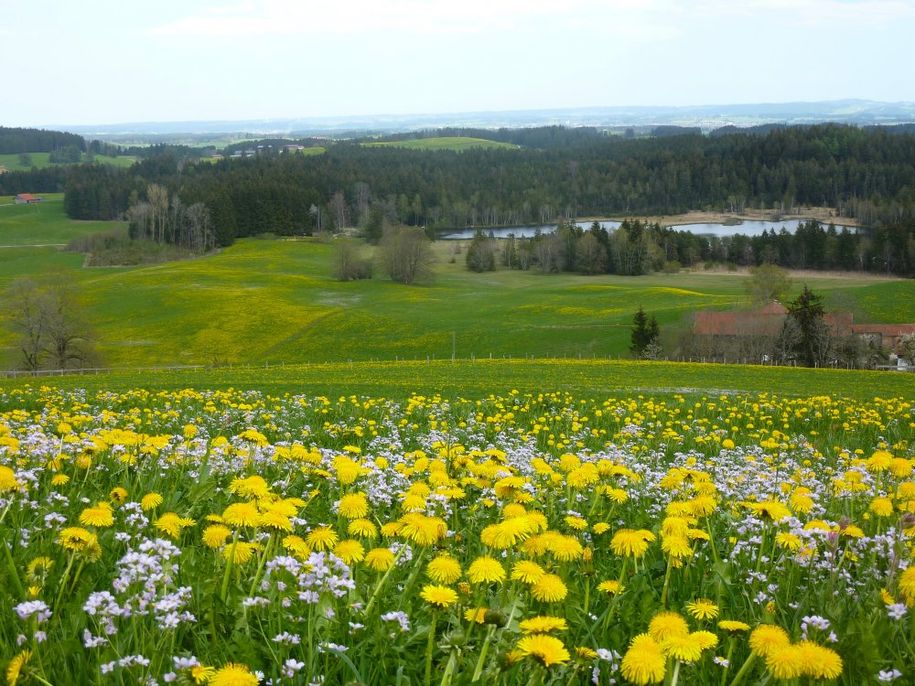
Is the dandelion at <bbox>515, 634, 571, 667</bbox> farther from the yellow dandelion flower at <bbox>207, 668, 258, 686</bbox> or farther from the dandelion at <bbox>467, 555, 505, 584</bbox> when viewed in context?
the yellow dandelion flower at <bbox>207, 668, 258, 686</bbox>

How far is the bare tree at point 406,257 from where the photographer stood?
102 metres

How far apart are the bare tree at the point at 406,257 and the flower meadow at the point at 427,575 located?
95173 mm

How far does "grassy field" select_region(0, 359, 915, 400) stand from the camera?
84.6 ft

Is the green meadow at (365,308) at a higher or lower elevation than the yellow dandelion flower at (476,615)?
lower

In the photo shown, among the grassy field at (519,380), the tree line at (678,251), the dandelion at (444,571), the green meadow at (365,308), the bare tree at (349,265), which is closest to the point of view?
the dandelion at (444,571)

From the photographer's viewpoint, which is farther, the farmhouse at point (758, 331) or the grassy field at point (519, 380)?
the farmhouse at point (758, 331)

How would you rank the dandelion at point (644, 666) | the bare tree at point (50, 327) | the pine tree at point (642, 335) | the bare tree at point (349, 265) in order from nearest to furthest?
the dandelion at point (644, 666) → the bare tree at point (50, 327) → the pine tree at point (642, 335) → the bare tree at point (349, 265)

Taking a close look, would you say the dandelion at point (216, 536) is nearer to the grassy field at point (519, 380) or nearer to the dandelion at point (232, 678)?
the dandelion at point (232, 678)

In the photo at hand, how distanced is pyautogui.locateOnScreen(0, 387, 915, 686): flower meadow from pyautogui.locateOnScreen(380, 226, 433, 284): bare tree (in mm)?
95173

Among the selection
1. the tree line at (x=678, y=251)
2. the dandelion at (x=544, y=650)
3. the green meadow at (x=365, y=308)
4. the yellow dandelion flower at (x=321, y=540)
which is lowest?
the green meadow at (x=365, y=308)

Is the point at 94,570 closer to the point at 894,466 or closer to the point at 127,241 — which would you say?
the point at 894,466

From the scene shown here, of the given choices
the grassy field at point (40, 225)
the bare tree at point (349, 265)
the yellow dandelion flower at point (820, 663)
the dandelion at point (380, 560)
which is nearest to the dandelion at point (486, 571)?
the dandelion at point (380, 560)

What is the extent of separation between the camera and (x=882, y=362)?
60875mm

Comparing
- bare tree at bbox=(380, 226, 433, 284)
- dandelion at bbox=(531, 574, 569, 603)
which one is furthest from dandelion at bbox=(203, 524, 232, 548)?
bare tree at bbox=(380, 226, 433, 284)
